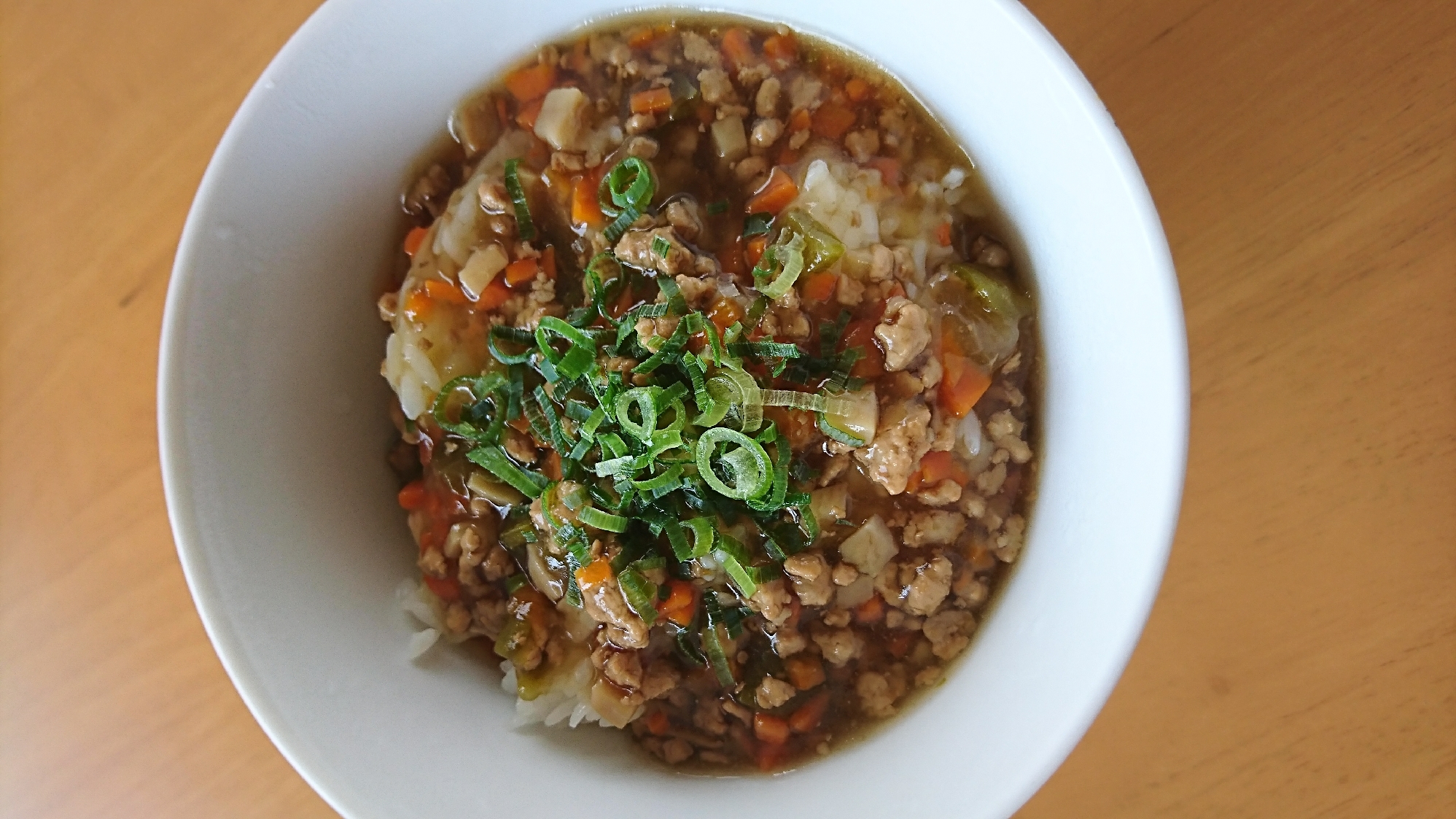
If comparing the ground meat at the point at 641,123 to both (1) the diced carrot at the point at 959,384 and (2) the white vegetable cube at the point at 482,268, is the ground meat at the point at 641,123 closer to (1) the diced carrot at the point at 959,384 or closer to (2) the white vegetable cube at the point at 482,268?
(2) the white vegetable cube at the point at 482,268

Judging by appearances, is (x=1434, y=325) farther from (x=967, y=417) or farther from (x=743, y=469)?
(x=743, y=469)

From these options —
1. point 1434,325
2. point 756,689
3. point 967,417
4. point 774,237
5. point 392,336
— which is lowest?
point 1434,325

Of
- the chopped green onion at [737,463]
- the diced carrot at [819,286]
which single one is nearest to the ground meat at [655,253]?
the diced carrot at [819,286]

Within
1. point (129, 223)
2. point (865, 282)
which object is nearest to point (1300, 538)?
point (865, 282)

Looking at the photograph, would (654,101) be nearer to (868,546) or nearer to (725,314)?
(725,314)

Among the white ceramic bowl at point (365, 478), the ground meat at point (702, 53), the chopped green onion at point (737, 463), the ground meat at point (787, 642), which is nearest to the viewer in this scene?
the white ceramic bowl at point (365, 478)
